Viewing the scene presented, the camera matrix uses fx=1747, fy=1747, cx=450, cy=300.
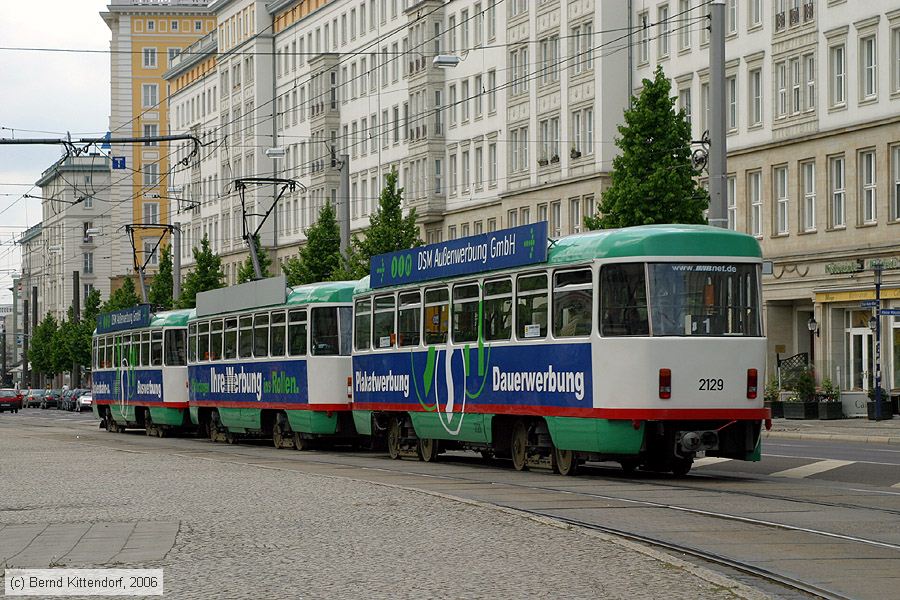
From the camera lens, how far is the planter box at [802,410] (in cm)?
4844

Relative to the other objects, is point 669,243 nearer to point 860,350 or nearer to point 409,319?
point 409,319

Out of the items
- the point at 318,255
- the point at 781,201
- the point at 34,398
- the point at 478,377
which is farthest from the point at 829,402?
the point at 34,398

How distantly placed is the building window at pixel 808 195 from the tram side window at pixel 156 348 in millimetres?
20032

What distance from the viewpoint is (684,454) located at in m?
20.9

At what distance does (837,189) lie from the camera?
5150 centimetres

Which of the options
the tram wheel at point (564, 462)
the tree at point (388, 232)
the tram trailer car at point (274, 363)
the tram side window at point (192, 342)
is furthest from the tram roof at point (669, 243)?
the tree at point (388, 232)

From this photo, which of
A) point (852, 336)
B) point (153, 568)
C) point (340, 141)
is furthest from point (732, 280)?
point (340, 141)

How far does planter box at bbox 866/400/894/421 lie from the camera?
1816 inches

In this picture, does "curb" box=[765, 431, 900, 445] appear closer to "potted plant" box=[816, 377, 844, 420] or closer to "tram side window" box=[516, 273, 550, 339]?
"potted plant" box=[816, 377, 844, 420]

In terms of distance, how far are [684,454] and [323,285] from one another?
42.8 feet

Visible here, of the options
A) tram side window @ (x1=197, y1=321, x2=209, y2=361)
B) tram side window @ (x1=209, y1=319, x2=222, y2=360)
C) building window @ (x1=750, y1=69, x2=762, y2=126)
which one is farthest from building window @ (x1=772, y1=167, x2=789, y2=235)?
tram side window @ (x1=209, y1=319, x2=222, y2=360)

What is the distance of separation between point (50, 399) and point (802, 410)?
80048 mm

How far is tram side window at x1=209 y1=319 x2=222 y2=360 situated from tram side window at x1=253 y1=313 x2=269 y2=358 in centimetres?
304

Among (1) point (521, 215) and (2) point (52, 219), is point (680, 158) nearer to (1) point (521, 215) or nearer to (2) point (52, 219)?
(1) point (521, 215)
